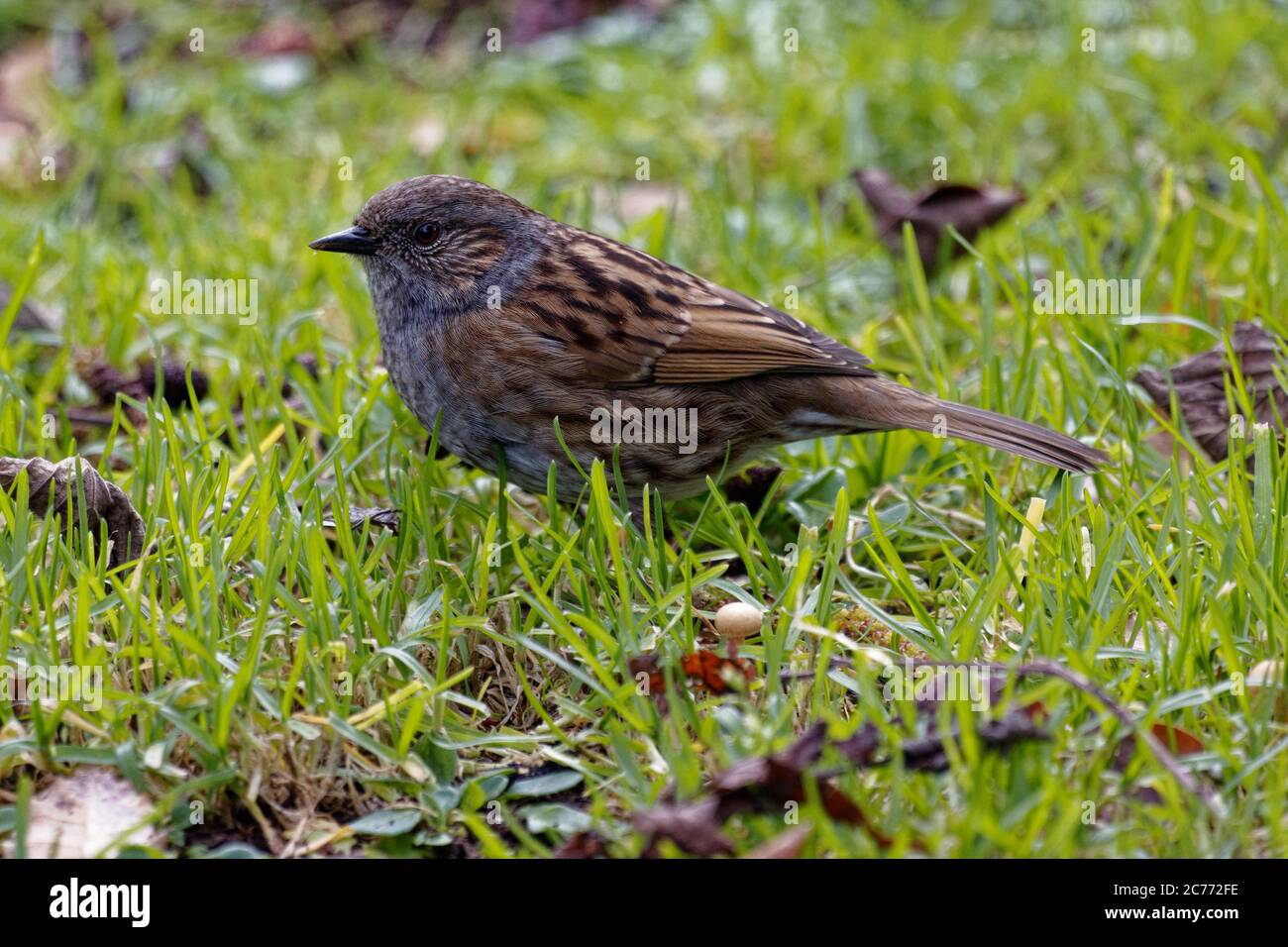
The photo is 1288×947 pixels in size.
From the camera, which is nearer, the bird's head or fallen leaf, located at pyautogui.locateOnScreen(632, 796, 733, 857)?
fallen leaf, located at pyautogui.locateOnScreen(632, 796, 733, 857)

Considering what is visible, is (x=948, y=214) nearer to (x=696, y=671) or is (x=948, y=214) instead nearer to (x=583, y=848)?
(x=696, y=671)

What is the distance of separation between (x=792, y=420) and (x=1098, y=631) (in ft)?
4.32

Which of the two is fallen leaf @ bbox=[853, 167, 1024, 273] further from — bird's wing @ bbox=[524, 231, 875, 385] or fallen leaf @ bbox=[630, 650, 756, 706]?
fallen leaf @ bbox=[630, 650, 756, 706]

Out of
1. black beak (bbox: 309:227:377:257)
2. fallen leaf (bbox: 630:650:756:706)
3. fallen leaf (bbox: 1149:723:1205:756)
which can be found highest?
black beak (bbox: 309:227:377:257)

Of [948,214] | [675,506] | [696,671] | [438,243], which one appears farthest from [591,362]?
[948,214]

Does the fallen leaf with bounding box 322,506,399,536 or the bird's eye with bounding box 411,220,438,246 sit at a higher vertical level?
the bird's eye with bounding box 411,220,438,246

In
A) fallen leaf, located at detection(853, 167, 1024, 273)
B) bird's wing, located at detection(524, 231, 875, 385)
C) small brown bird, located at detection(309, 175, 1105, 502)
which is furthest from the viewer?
fallen leaf, located at detection(853, 167, 1024, 273)

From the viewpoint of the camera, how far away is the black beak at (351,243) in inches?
175

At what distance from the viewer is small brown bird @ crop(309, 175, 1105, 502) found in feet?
13.4

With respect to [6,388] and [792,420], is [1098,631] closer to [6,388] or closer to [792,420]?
[792,420]

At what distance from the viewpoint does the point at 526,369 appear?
4.14 m

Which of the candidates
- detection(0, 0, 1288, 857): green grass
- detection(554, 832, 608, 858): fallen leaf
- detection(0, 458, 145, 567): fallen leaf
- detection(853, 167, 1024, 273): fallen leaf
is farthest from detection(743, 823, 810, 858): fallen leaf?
detection(853, 167, 1024, 273): fallen leaf

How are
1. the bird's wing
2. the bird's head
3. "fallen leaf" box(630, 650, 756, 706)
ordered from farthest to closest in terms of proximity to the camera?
the bird's head
the bird's wing
"fallen leaf" box(630, 650, 756, 706)
